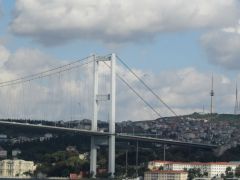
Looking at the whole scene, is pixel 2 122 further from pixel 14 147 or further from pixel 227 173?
pixel 14 147

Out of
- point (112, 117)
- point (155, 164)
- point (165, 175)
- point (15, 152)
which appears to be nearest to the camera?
point (112, 117)

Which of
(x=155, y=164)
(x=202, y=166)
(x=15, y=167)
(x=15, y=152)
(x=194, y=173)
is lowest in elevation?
(x=194, y=173)

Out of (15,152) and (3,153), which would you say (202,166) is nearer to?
(15,152)

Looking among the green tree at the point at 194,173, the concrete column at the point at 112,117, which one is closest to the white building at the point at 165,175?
the green tree at the point at 194,173

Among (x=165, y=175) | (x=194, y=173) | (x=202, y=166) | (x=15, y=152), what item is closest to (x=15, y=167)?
(x=15, y=152)

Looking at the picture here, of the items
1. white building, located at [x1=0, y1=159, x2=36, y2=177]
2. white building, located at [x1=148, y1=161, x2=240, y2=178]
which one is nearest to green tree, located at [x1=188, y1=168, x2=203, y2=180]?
white building, located at [x1=148, y1=161, x2=240, y2=178]

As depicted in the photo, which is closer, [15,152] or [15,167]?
[15,167]

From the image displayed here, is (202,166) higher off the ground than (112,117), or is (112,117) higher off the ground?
(112,117)

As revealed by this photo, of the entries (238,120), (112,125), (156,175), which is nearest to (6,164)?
(156,175)
